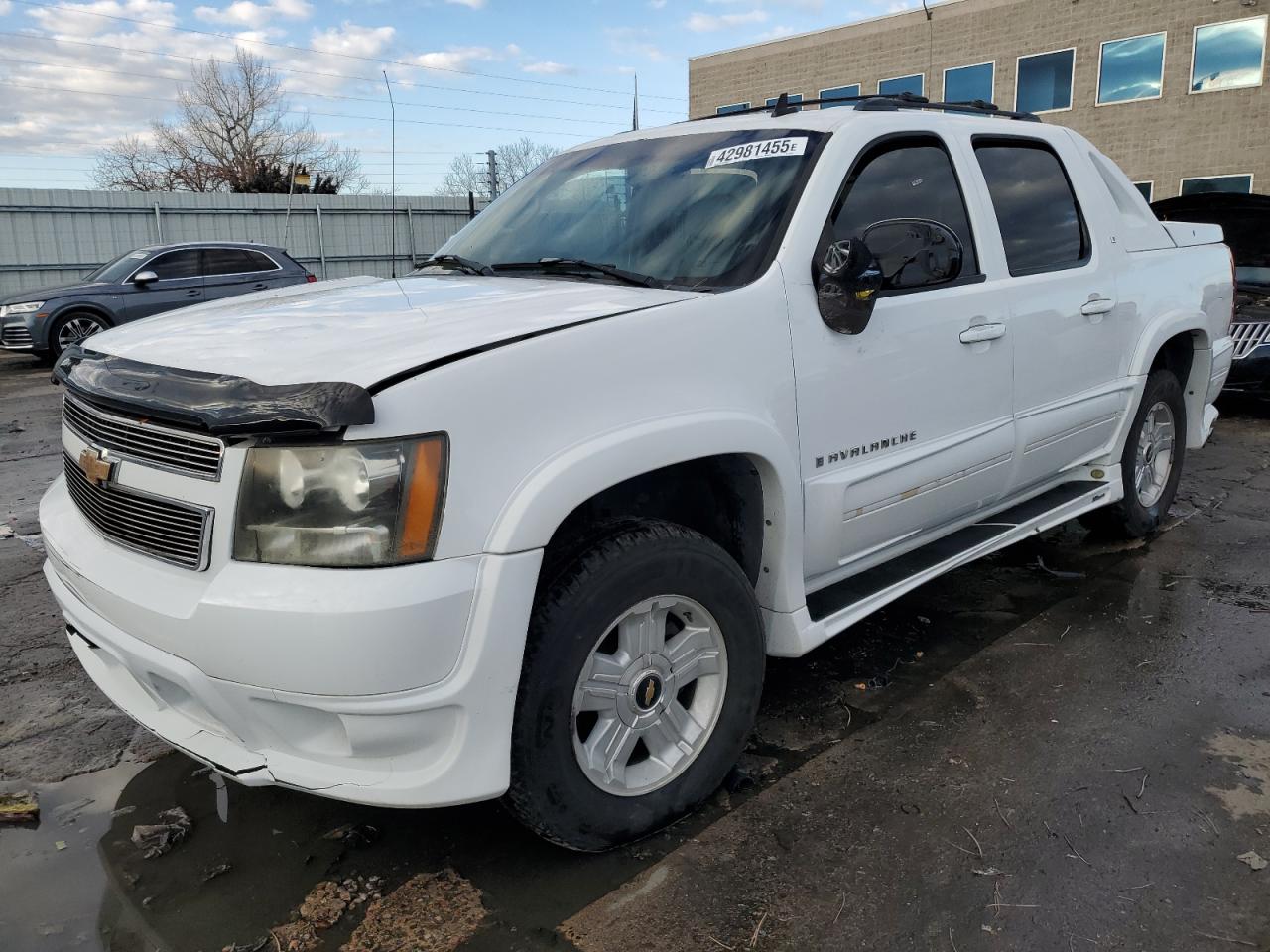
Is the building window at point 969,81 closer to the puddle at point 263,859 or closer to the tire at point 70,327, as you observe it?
the tire at point 70,327

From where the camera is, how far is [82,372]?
2.46 metres

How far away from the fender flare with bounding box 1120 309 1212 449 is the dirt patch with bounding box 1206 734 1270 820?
1823mm

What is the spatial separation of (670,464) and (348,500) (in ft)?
2.63

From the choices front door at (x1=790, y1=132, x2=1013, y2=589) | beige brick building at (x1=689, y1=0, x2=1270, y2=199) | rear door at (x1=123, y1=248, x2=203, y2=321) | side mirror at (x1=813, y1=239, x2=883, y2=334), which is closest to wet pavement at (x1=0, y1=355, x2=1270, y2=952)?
front door at (x1=790, y1=132, x2=1013, y2=589)

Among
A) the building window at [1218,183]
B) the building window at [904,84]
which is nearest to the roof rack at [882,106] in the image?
the building window at [1218,183]

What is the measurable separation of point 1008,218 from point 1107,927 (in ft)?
8.23


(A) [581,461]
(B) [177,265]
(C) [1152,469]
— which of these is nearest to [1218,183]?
(C) [1152,469]

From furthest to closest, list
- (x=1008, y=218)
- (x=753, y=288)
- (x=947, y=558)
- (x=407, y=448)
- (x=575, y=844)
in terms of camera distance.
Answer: (x=1008, y=218)
(x=947, y=558)
(x=753, y=288)
(x=575, y=844)
(x=407, y=448)

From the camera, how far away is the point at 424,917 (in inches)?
91.4

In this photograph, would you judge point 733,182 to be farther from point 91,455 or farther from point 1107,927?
point 1107,927

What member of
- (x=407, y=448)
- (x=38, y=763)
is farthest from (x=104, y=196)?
(x=407, y=448)

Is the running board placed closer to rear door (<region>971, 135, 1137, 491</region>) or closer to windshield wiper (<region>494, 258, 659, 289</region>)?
rear door (<region>971, 135, 1137, 491</region>)

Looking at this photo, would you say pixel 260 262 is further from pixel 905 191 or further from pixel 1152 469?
pixel 905 191

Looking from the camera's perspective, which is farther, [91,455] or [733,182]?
[733,182]
